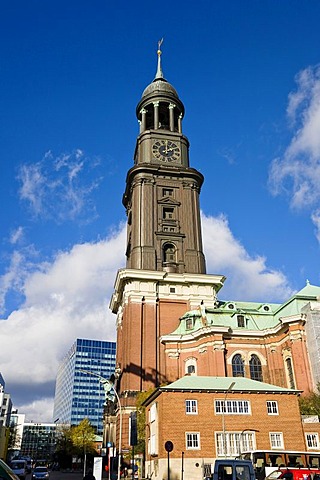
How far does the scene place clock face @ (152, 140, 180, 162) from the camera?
74875 millimetres

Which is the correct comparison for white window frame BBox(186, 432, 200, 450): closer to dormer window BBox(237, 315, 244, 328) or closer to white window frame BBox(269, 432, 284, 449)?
white window frame BBox(269, 432, 284, 449)

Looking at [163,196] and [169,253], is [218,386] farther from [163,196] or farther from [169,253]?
[163,196]

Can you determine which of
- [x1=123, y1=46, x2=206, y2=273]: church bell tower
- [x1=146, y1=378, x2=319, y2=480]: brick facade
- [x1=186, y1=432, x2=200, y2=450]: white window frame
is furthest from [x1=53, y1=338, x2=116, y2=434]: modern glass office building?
[x1=186, y1=432, x2=200, y2=450]: white window frame

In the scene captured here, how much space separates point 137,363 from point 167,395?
19322mm

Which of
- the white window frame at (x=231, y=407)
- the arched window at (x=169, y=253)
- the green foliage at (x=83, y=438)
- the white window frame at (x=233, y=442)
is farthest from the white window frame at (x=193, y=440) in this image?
the green foliage at (x=83, y=438)

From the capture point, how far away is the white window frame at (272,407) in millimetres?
38906

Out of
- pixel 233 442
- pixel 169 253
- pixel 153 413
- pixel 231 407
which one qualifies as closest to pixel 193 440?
pixel 233 442

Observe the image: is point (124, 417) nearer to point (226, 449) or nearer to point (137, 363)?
point (137, 363)

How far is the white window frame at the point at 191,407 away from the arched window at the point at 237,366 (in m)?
19.1

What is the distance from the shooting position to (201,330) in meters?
56.8

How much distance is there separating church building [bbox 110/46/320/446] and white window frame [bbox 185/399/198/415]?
1635cm

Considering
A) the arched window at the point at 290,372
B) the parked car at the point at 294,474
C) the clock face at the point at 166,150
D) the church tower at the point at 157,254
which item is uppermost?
the clock face at the point at 166,150

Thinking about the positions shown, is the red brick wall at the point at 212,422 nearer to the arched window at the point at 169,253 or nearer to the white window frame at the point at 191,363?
the white window frame at the point at 191,363

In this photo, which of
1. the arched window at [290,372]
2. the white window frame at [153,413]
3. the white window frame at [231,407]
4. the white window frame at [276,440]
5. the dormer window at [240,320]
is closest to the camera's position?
the white window frame at [276,440]
